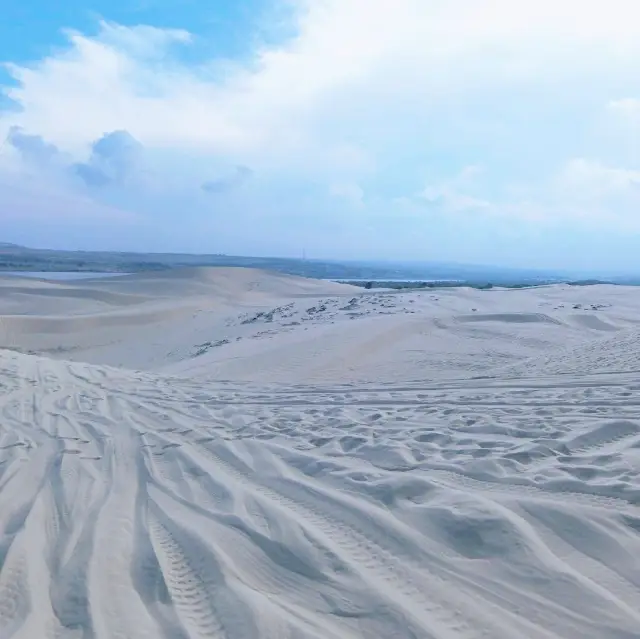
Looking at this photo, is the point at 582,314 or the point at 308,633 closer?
the point at 308,633

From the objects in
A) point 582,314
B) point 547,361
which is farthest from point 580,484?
point 582,314

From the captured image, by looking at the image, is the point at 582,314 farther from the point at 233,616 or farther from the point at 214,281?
the point at 214,281

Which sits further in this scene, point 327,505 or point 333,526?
point 327,505

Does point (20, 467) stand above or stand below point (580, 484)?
below
